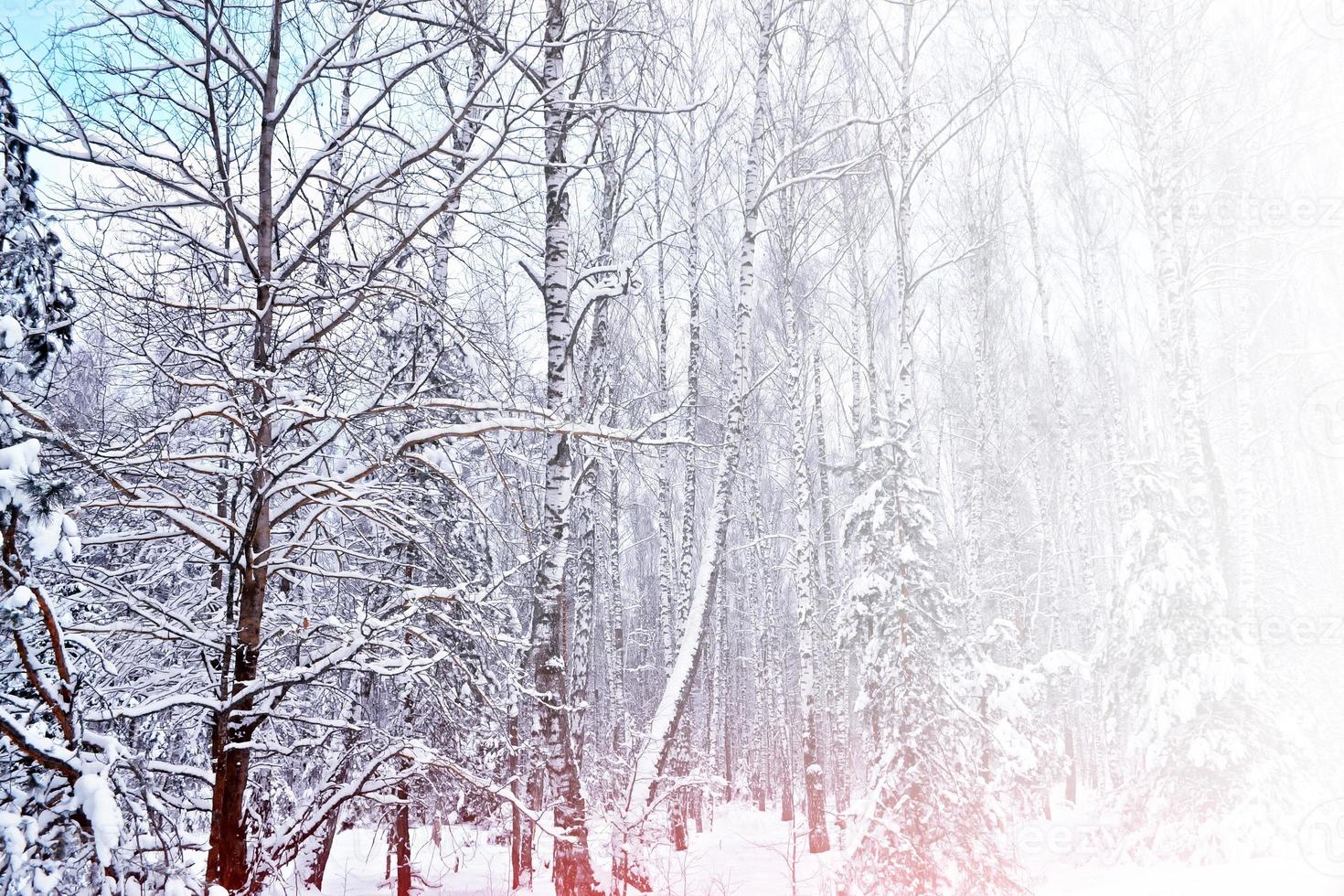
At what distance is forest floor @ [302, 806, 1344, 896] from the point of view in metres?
6.91

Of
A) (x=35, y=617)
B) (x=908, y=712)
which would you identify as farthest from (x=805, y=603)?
(x=35, y=617)

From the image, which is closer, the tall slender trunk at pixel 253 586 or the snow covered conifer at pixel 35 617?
the snow covered conifer at pixel 35 617

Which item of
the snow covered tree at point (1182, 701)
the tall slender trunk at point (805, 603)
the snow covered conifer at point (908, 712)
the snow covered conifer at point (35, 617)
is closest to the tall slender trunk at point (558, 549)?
the snow covered conifer at point (35, 617)

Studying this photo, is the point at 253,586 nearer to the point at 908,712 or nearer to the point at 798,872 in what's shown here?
the point at 908,712

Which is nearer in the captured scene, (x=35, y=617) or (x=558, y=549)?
(x=35, y=617)

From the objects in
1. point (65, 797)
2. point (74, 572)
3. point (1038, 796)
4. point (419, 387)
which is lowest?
point (1038, 796)

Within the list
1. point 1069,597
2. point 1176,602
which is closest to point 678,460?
point 1069,597

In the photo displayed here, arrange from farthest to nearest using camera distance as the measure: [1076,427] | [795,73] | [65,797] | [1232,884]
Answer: [1076,427], [795,73], [1232,884], [65,797]

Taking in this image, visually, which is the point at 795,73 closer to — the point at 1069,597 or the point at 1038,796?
the point at 1038,796

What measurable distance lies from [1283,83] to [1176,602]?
315 inches

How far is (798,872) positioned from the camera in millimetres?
10984

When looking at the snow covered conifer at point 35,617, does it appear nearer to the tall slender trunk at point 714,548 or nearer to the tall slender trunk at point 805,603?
the tall slender trunk at point 714,548

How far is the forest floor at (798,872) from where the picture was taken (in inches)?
272

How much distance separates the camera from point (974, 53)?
15.2 m
